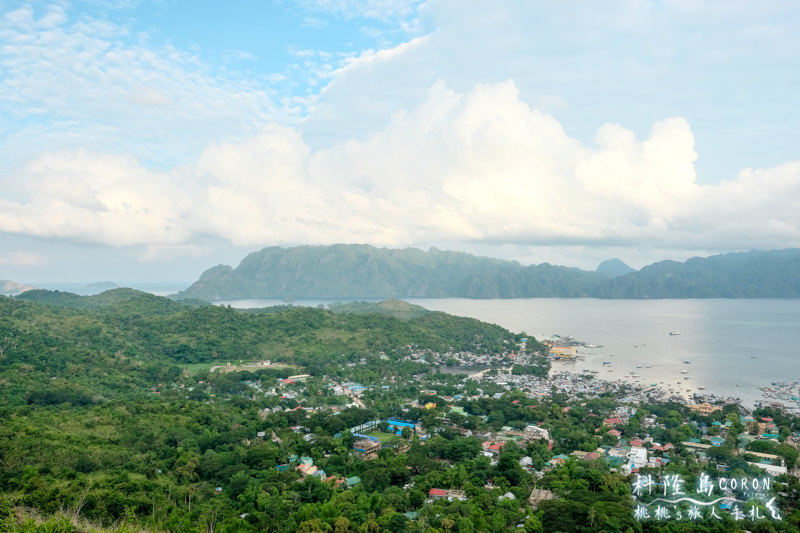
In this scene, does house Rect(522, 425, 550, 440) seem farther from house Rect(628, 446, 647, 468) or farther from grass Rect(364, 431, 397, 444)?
grass Rect(364, 431, 397, 444)

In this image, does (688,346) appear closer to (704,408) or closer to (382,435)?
(704,408)

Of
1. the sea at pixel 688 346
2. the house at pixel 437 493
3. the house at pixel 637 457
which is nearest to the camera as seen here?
the house at pixel 437 493

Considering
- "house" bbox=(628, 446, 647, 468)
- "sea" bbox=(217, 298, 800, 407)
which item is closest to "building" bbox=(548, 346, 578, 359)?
"sea" bbox=(217, 298, 800, 407)

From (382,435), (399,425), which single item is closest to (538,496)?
(382,435)

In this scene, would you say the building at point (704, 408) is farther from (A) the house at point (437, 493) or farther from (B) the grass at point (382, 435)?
(A) the house at point (437, 493)

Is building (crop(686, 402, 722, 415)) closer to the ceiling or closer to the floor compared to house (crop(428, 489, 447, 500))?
closer to the floor

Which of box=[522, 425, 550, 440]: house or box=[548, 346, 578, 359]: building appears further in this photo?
box=[548, 346, 578, 359]: building

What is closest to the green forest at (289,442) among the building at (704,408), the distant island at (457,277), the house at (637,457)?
the building at (704,408)
